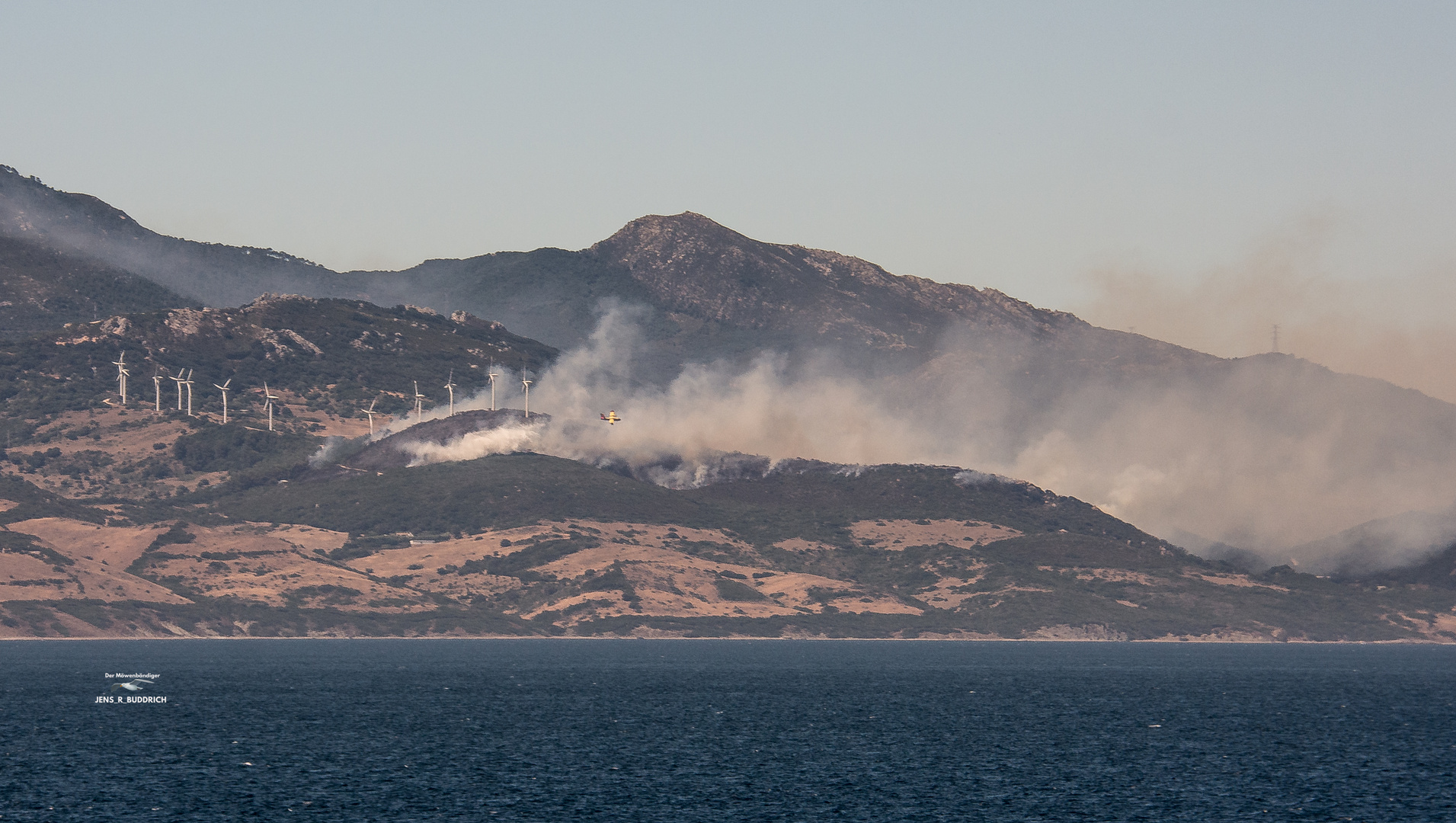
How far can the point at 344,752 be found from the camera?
18888 cm

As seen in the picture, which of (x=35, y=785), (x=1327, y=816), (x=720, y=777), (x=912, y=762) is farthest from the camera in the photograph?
(x=912, y=762)

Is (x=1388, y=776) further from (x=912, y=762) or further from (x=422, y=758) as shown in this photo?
(x=422, y=758)

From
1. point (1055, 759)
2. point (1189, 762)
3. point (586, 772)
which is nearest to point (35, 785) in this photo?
point (586, 772)

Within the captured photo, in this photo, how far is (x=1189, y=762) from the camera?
18700 cm

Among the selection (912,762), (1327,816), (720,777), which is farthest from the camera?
(912,762)

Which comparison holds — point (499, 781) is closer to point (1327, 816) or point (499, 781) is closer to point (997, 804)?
point (997, 804)

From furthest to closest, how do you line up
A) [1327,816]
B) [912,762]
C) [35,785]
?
1. [912,762]
2. [35,785]
3. [1327,816]

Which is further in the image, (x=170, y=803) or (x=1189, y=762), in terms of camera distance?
(x=1189, y=762)

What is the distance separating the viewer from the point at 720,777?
168 metres

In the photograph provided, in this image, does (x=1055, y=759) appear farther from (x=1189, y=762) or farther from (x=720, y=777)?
(x=720, y=777)

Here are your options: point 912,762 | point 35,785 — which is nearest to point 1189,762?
point 912,762

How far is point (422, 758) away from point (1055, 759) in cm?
7510

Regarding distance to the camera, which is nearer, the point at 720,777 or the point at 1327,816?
the point at 1327,816

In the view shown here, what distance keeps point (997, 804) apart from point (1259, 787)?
3298cm
